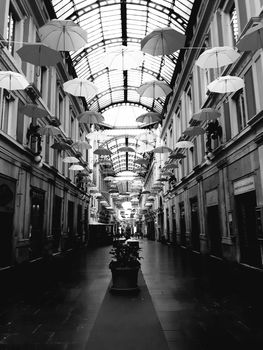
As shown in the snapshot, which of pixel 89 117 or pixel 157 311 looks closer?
pixel 157 311

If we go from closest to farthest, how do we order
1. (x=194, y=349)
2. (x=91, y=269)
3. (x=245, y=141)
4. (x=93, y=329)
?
(x=194, y=349)
(x=93, y=329)
(x=245, y=141)
(x=91, y=269)

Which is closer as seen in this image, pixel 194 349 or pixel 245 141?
pixel 194 349

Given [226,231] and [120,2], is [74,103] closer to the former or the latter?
[120,2]

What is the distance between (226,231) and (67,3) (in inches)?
682

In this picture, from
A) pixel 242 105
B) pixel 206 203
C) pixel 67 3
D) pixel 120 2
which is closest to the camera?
pixel 242 105

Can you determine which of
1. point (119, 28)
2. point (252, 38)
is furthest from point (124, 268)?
point (119, 28)

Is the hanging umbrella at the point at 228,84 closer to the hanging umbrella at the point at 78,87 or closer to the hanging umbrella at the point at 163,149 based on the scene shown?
the hanging umbrella at the point at 78,87

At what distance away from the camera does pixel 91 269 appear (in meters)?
13.8

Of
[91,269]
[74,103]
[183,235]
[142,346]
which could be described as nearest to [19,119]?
[91,269]

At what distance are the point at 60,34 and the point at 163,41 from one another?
262cm

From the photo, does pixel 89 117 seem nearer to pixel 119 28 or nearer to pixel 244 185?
pixel 244 185

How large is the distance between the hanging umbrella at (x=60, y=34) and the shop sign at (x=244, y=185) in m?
7.95

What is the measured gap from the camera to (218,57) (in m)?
8.53

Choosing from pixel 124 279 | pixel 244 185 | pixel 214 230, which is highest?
pixel 244 185
